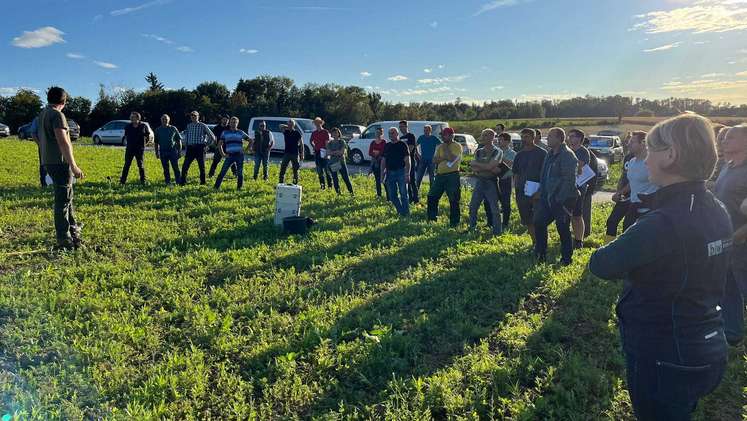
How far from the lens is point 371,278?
5.34 m

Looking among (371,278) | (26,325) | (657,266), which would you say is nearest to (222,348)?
(26,325)

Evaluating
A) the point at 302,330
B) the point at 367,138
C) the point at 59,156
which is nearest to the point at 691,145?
the point at 302,330

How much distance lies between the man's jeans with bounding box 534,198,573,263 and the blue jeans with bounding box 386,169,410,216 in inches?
122

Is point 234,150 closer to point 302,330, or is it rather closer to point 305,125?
point 302,330

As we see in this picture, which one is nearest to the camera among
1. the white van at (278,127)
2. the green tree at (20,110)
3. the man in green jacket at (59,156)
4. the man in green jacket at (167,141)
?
the man in green jacket at (59,156)

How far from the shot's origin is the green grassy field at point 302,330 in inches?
120

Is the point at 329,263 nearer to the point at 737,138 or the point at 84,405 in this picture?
the point at 84,405

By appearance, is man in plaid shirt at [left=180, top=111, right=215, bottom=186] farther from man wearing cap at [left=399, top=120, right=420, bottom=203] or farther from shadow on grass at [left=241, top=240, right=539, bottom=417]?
shadow on grass at [left=241, top=240, right=539, bottom=417]

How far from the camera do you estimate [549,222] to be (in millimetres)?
5621

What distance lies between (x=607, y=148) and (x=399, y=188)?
19311mm

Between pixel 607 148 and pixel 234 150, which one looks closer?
pixel 234 150

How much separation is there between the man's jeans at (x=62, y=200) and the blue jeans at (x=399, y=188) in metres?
4.94

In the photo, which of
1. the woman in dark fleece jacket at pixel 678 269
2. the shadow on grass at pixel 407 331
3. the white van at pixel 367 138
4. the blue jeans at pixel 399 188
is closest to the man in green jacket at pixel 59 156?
the shadow on grass at pixel 407 331

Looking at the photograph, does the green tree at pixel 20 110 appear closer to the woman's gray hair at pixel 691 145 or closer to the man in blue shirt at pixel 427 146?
the man in blue shirt at pixel 427 146
